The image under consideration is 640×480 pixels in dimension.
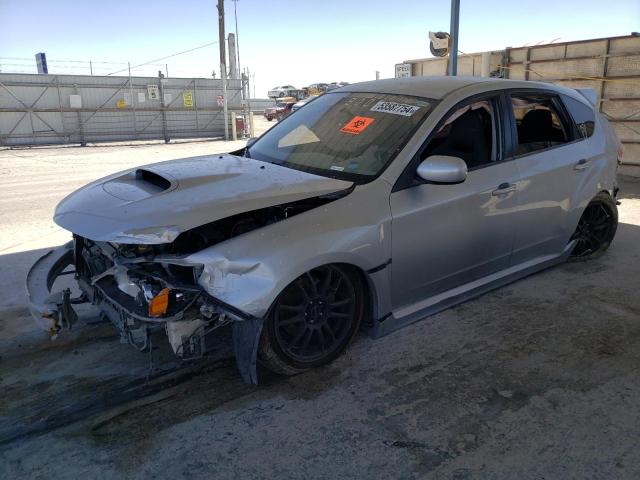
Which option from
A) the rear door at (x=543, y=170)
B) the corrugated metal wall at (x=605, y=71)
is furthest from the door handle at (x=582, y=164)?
the corrugated metal wall at (x=605, y=71)

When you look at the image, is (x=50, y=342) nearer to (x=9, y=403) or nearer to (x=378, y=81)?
(x=9, y=403)

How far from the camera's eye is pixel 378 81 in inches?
175

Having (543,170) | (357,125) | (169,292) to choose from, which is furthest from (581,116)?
(169,292)

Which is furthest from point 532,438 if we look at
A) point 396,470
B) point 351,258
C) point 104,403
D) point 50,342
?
point 50,342

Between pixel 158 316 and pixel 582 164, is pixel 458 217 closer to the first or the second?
pixel 582 164

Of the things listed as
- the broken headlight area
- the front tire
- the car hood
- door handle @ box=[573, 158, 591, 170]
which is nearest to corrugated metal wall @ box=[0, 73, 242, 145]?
the car hood

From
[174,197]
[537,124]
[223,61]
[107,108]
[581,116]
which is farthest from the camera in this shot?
[223,61]

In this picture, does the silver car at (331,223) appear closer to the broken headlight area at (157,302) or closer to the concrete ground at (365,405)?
the broken headlight area at (157,302)

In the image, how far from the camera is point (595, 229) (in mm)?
5246

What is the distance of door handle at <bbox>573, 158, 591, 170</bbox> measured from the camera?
4501 mm

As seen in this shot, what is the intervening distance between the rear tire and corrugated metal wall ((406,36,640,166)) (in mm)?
6357

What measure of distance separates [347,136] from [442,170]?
0.81 meters

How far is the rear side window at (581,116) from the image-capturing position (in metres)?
4.68

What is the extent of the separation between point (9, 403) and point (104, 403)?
0.53 meters
